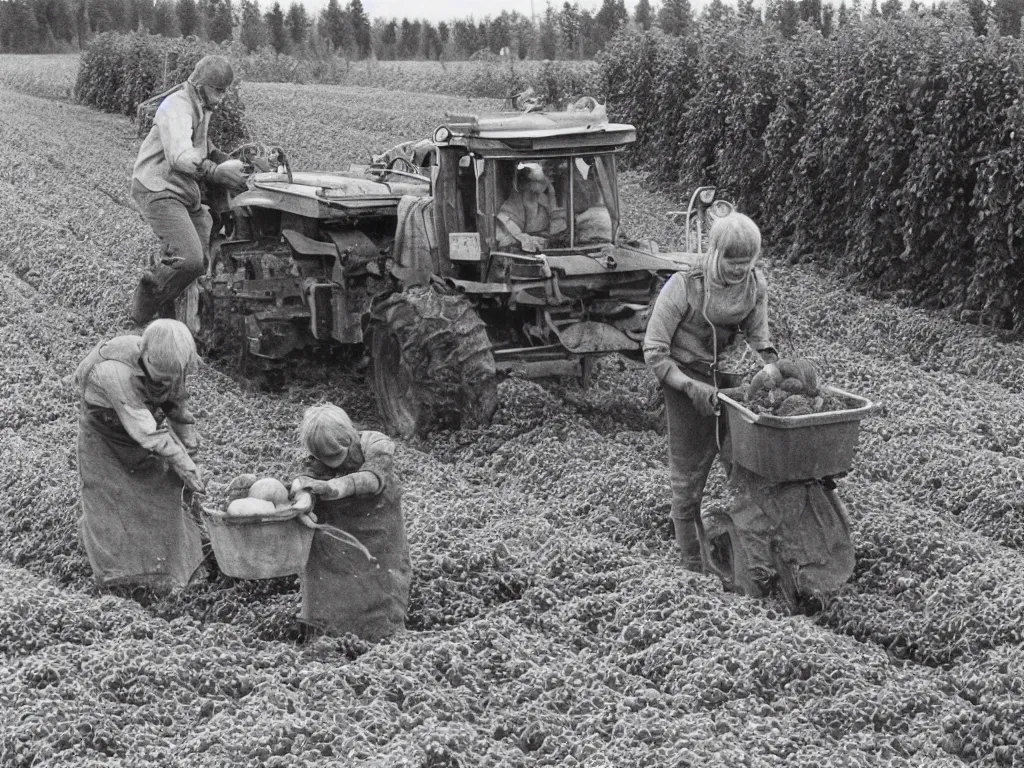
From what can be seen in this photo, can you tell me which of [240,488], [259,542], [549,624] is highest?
[240,488]

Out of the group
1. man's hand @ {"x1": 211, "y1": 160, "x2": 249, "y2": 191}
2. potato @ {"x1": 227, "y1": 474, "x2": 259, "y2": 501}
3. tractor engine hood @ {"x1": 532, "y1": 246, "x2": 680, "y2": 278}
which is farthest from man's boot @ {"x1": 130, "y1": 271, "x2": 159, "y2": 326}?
potato @ {"x1": 227, "y1": 474, "x2": 259, "y2": 501}

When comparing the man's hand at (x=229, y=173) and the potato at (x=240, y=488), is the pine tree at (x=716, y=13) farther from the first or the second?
the potato at (x=240, y=488)

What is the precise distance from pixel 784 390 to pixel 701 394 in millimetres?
376

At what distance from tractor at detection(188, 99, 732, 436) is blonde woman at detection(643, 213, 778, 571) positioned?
160 centimetres

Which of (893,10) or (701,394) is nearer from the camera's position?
(701,394)

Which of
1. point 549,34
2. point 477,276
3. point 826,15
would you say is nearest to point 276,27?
point 549,34

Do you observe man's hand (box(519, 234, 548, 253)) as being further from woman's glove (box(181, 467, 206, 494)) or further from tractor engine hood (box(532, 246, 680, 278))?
woman's glove (box(181, 467, 206, 494))

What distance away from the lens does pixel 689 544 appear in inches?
259

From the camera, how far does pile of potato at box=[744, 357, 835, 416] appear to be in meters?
5.76

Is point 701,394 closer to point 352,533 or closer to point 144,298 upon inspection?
point 352,533

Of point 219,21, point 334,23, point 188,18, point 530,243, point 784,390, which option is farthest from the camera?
point 188,18

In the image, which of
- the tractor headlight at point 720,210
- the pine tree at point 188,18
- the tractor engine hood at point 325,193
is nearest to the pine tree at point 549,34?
the pine tree at point 188,18

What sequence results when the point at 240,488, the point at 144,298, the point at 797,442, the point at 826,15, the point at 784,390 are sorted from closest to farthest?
the point at 240,488, the point at 797,442, the point at 784,390, the point at 144,298, the point at 826,15

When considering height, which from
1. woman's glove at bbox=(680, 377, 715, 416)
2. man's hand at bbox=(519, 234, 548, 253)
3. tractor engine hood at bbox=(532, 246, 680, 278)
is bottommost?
woman's glove at bbox=(680, 377, 715, 416)
